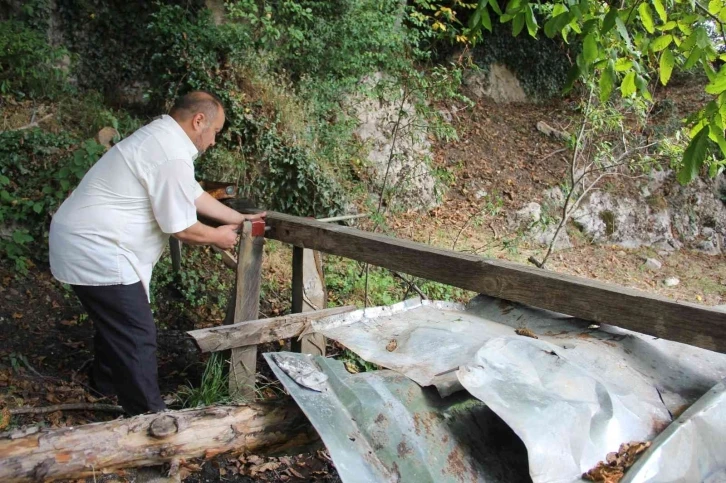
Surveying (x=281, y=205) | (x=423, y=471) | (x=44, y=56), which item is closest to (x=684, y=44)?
(x=423, y=471)

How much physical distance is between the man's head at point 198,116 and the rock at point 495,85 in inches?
400

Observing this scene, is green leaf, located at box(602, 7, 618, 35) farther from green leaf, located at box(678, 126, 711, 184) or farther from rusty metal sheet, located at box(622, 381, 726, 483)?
rusty metal sheet, located at box(622, 381, 726, 483)

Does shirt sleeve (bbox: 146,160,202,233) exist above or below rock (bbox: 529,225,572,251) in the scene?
above

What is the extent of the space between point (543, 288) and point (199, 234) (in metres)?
1.85

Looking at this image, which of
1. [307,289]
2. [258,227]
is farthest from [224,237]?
[307,289]

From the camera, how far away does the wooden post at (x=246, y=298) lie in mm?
3674

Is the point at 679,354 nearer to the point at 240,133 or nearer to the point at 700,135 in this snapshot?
the point at 700,135

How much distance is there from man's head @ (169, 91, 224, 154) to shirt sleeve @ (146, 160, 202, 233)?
27cm

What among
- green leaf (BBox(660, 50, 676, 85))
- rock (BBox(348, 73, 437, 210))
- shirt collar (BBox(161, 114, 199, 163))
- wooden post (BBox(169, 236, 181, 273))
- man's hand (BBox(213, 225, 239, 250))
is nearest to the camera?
green leaf (BBox(660, 50, 676, 85))

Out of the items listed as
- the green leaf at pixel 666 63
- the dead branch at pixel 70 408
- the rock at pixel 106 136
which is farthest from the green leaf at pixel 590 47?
the rock at pixel 106 136

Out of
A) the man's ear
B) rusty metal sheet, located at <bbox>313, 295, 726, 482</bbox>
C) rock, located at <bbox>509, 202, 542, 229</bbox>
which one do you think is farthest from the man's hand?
rock, located at <bbox>509, 202, 542, 229</bbox>

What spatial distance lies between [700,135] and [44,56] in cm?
813

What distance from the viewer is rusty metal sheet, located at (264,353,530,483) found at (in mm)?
1794

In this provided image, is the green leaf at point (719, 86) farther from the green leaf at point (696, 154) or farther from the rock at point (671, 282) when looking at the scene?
the rock at point (671, 282)
